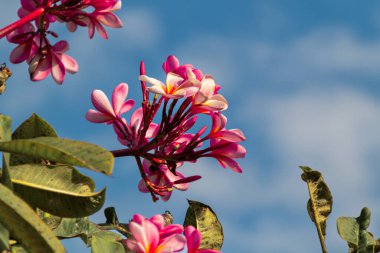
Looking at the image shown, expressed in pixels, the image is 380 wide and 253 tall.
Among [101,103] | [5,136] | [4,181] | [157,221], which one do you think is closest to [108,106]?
[101,103]

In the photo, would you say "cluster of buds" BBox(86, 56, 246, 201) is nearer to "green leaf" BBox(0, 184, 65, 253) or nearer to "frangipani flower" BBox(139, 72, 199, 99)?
"frangipani flower" BBox(139, 72, 199, 99)

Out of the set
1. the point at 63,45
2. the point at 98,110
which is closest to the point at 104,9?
the point at 63,45

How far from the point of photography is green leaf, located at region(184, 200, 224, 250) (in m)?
1.75

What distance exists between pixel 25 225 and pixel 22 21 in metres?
0.69

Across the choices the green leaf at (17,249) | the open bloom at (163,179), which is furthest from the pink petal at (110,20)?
the green leaf at (17,249)

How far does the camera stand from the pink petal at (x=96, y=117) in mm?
1952

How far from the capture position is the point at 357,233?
169 cm

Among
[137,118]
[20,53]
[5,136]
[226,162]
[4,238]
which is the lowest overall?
[4,238]

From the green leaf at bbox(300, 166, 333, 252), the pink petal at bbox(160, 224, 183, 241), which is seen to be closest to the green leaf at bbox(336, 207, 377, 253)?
the green leaf at bbox(300, 166, 333, 252)

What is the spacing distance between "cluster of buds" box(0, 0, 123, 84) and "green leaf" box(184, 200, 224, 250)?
534mm

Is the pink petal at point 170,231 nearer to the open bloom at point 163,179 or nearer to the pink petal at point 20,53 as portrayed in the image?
the open bloom at point 163,179

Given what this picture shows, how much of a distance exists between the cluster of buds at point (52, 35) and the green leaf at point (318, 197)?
71cm

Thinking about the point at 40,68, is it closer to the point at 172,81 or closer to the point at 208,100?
the point at 172,81

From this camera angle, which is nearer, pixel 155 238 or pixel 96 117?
pixel 155 238
